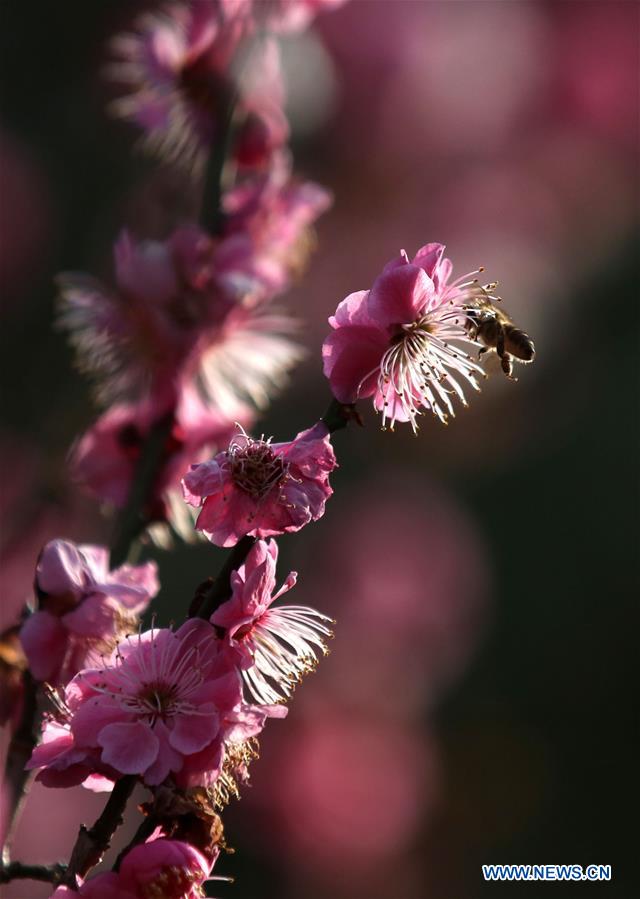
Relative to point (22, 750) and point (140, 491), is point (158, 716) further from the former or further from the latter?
point (140, 491)

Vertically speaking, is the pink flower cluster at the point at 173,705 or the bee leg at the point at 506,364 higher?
the bee leg at the point at 506,364

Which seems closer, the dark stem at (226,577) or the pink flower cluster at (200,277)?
the dark stem at (226,577)

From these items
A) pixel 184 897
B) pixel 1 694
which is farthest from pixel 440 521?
pixel 184 897

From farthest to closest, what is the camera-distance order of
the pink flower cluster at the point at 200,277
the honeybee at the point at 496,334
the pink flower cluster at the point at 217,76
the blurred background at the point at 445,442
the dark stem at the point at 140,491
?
the blurred background at the point at 445,442 < the pink flower cluster at the point at 217,76 < the pink flower cluster at the point at 200,277 < the dark stem at the point at 140,491 < the honeybee at the point at 496,334

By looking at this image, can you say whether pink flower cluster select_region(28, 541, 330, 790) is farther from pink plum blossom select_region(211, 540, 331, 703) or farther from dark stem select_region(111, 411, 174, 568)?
dark stem select_region(111, 411, 174, 568)

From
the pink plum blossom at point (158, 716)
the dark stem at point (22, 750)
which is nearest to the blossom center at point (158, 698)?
the pink plum blossom at point (158, 716)

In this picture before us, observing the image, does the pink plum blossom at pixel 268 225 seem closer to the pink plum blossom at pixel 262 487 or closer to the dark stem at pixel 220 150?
the dark stem at pixel 220 150
